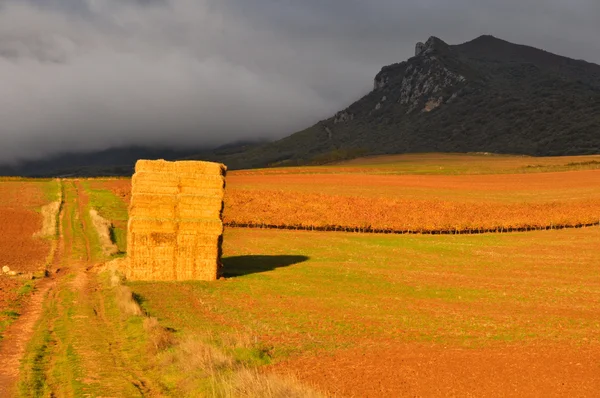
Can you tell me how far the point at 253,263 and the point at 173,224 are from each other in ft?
21.1

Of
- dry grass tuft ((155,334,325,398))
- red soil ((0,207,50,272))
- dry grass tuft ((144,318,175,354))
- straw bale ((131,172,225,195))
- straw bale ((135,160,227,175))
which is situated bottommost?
red soil ((0,207,50,272))

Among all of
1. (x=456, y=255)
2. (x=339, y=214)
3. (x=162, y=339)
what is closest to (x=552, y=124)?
(x=339, y=214)

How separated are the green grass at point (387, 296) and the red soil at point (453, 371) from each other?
1052 mm

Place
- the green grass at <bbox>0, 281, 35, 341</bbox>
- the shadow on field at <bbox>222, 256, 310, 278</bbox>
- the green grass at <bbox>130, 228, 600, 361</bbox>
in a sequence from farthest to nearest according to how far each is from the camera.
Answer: the shadow on field at <bbox>222, 256, 310, 278</bbox> → the green grass at <bbox>0, 281, 35, 341</bbox> → the green grass at <bbox>130, 228, 600, 361</bbox>

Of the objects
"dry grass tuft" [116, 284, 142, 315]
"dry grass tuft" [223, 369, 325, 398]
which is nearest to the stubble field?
"dry grass tuft" [116, 284, 142, 315]

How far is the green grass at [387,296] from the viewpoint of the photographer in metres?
17.6

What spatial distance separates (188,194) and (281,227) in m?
22.3

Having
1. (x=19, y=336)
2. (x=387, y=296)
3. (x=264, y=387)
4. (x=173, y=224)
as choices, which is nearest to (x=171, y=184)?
(x=173, y=224)

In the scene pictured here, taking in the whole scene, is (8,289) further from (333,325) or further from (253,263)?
(333,325)

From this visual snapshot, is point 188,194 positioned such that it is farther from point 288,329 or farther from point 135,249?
point 288,329

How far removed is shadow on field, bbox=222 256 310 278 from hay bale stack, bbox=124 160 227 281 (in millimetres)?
1814

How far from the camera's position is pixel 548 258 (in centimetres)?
3366

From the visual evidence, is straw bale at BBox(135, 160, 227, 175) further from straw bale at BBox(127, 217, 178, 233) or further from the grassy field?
the grassy field

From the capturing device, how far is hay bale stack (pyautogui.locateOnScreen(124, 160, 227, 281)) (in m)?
27.2
